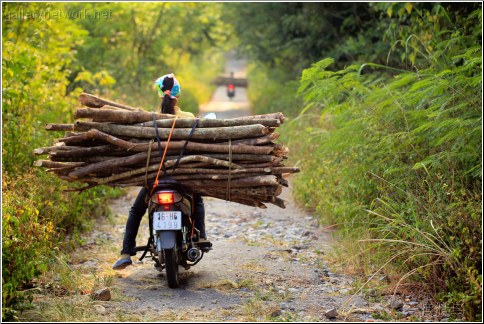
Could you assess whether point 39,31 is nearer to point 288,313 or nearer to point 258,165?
point 258,165

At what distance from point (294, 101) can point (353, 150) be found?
11.9 meters

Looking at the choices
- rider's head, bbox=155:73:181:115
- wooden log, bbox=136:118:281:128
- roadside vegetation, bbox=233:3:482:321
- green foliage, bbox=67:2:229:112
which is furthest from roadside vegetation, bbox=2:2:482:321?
green foliage, bbox=67:2:229:112

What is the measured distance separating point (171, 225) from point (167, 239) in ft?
0.44

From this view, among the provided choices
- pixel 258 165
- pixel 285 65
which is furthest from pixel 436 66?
pixel 285 65

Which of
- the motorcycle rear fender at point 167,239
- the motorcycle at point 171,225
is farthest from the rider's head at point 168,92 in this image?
the motorcycle rear fender at point 167,239

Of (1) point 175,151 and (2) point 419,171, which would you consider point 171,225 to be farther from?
(2) point 419,171

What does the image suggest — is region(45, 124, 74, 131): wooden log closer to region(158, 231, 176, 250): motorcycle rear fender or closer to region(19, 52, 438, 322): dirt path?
region(158, 231, 176, 250): motorcycle rear fender

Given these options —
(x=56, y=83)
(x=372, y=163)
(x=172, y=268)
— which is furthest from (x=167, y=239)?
(x=56, y=83)

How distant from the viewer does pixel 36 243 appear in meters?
6.91

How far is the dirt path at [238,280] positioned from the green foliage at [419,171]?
0.52 meters

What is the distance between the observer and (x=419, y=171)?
8.07m

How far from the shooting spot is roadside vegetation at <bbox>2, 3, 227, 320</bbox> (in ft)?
22.4

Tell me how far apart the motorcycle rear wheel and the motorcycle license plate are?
214mm

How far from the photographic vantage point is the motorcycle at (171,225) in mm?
7000
